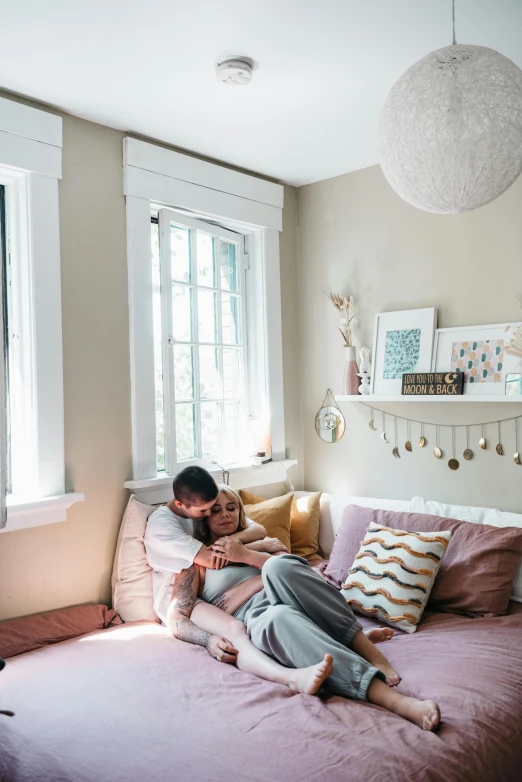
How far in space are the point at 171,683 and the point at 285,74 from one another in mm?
2224

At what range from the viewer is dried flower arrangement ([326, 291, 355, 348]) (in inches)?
147

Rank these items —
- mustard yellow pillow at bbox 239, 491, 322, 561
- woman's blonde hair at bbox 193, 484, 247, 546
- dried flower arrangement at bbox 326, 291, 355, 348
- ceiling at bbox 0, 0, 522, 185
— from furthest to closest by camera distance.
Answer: dried flower arrangement at bbox 326, 291, 355, 348
mustard yellow pillow at bbox 239, 491, 322, 561
woman's blonde hair at bbox 193, 484, 247, 546
ceiling at bbox 0, 0, 522, 185

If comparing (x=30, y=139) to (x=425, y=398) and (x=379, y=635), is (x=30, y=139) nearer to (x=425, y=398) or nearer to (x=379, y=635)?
(x=425, y=398)

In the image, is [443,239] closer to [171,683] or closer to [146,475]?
[146,475]

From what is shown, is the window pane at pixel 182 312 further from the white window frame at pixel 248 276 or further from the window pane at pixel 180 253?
the white window frame at pixel 248 276

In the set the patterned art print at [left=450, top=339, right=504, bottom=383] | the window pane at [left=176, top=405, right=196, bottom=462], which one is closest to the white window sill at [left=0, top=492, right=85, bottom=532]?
the window pane at [left=176, top=405, right=196, bottom=462]

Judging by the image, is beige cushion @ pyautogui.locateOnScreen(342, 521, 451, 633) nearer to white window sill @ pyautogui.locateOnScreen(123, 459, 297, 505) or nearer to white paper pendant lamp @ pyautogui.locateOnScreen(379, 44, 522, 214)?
white window sill @ pyautogui.locateOnScreen(123, 459, 297, 505)

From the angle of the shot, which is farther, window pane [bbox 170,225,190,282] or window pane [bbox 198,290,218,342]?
window pane [bbox 198,290,218,342]

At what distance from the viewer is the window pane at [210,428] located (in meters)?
3.55

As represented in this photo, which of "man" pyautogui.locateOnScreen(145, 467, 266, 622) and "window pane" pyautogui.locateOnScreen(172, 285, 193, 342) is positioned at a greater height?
"window pane" pyautogui.locateOnScreen(172, 285, 193, 342)

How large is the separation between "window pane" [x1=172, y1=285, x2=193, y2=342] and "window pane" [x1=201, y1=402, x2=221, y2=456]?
1.23 ft

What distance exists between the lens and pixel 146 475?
3113 millimetres

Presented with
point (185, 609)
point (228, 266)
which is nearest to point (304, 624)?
point (185, 609)

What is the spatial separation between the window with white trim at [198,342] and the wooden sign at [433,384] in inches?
37.4
